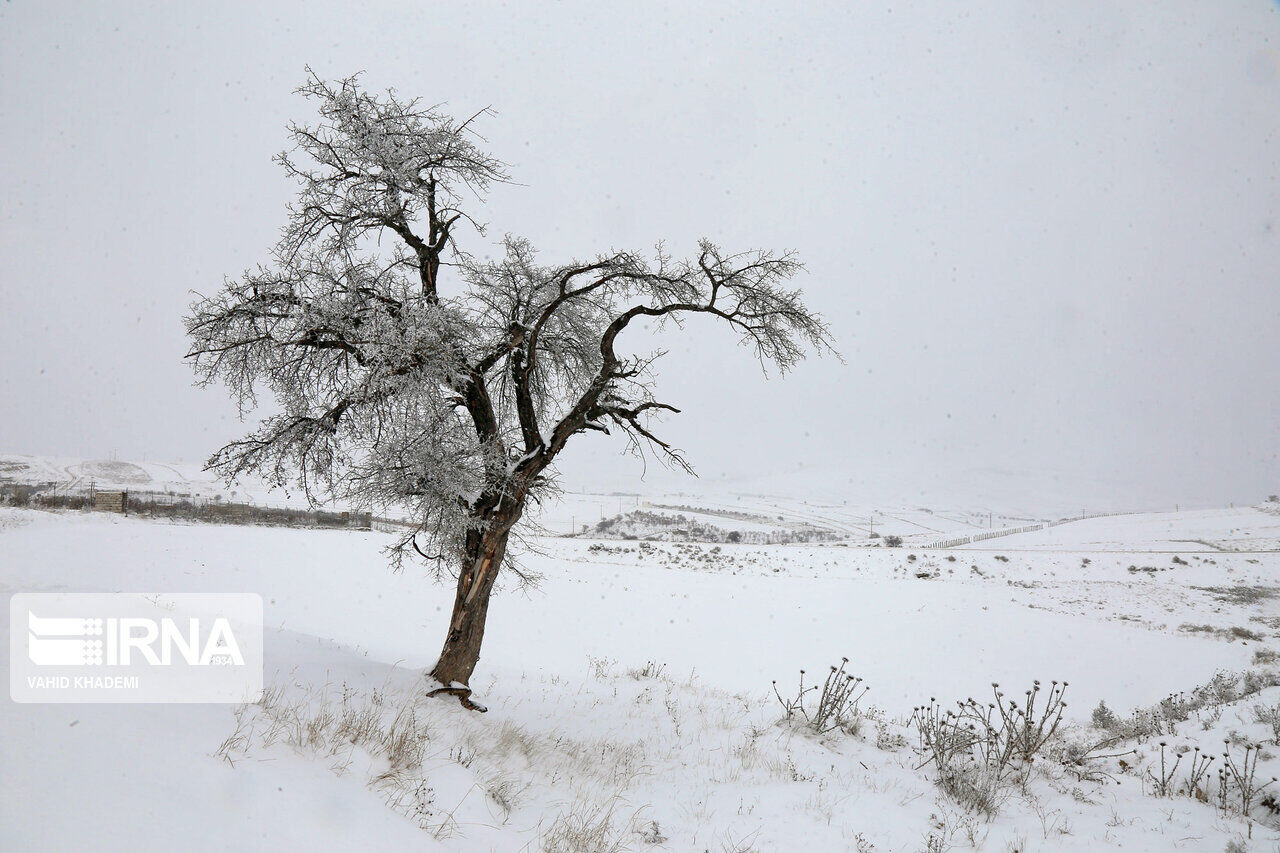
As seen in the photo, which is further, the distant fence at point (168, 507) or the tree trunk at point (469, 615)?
the distant fence at point (168, 507)

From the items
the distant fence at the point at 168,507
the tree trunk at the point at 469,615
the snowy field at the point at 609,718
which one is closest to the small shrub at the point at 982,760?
the snowy field at the point at 609,718

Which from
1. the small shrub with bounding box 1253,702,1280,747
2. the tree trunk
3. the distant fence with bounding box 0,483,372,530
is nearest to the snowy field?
the small shrub with bounding box 1253,702,1280,747

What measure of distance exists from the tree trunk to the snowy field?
57 cm

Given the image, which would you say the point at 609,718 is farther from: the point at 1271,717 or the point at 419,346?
the point at 1271,717

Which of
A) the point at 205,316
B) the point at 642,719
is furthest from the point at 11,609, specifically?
the point at 642,719

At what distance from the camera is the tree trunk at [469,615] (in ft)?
26.0

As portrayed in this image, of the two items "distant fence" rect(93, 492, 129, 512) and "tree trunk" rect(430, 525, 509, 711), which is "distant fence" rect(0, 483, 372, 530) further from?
"tree trunk" rect(430, 525, 509, 711)

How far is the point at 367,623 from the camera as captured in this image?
1672 centimetres

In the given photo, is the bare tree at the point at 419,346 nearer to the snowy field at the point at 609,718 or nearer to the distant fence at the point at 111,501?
the snowy field at the point at 609,718

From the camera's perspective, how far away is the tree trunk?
7930 mm

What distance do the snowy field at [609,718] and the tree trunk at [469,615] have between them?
0.57 meters

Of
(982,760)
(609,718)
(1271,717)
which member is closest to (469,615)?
(609,718)

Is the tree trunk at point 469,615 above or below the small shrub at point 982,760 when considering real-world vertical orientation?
above

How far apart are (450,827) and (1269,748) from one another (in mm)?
9416
